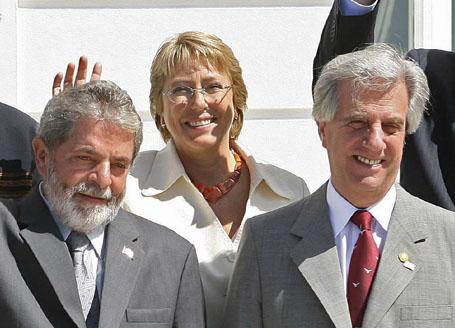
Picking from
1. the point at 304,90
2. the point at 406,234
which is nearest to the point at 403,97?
the point at 406,234

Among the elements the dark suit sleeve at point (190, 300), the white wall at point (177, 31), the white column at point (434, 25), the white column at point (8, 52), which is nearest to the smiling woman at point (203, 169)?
the dark suit sleeve at point (190, 300)

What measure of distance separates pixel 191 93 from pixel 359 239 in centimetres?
91

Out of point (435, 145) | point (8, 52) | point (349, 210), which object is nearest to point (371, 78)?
point (349, 210)

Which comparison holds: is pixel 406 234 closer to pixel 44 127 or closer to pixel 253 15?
pixel 44 127

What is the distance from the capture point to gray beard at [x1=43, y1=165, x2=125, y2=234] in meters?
3.42

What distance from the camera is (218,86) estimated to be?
402cm

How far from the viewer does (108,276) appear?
3.39 metres

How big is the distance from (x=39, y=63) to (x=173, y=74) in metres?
1.30

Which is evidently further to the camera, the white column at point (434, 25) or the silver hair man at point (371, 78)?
the white column at point (434, 25)

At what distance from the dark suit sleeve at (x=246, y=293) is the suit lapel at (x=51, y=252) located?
462 millimetres

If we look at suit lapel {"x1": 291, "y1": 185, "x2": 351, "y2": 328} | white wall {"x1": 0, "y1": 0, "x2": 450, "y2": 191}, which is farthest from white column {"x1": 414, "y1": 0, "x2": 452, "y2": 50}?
suit lapel {"x1": 291, "y1": 185, "x2": 351, "y2": 328}

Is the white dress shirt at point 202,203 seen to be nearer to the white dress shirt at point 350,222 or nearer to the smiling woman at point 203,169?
the smiling woman at point 203,169

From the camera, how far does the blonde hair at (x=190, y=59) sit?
13.1ft

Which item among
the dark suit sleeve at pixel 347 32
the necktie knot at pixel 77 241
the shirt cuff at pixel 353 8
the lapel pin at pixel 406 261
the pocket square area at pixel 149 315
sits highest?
the shirt cuff at pixel 353 8
